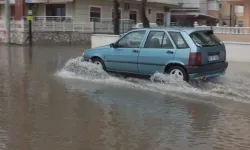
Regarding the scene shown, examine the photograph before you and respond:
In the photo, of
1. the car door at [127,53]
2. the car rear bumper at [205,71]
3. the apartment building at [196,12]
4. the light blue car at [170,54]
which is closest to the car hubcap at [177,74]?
the light blue car at [170,54]

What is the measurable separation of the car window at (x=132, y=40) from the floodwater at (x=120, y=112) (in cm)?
94

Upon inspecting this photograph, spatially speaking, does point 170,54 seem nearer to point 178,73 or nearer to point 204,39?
point 178,73

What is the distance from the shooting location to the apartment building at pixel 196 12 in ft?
157

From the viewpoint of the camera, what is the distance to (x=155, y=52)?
10672 mm

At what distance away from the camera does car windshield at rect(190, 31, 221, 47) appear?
10235 millimetres

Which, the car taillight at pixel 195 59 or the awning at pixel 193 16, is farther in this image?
the awning at pixel 193 16

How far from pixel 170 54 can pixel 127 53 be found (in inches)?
54.0

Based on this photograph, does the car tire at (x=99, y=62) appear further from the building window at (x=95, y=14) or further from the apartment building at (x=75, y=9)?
the building window at (x=95, y=14)

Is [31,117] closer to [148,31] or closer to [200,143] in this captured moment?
[200,143]

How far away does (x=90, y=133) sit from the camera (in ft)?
21.1

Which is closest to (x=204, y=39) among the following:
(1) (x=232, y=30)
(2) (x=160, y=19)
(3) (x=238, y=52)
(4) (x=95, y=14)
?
(3) (x=238, y=52)

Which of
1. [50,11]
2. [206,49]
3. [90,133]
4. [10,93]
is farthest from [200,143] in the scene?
[50,11]

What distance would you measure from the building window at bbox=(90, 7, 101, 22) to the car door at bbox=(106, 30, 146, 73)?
26.0 metres

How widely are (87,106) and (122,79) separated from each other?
3.36m
